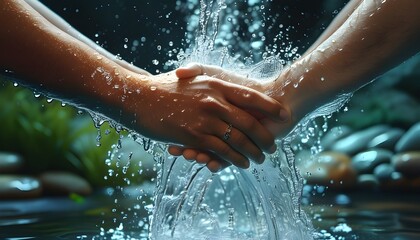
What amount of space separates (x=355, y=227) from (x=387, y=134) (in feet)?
8.41

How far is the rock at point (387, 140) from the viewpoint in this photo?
465cm

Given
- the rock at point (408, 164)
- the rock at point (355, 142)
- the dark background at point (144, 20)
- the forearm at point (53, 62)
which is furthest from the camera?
the dark background at point (144, 20)

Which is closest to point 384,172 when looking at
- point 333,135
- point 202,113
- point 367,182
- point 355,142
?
point 367,182

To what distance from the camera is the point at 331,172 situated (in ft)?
14.0

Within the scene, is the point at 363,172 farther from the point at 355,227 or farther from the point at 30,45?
the point at 30,45

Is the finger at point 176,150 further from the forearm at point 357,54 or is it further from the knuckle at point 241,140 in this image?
the forearm at point 357,54

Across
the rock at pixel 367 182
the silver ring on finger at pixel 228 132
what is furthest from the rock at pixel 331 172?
the silver ring on finger at pixel 228 132

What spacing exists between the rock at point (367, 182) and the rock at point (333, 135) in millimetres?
700

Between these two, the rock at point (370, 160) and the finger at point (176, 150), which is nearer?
the finger at point (176, 150)

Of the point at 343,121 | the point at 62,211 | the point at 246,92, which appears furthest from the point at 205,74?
the point at 343,121

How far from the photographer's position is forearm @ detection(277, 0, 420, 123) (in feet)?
5.71

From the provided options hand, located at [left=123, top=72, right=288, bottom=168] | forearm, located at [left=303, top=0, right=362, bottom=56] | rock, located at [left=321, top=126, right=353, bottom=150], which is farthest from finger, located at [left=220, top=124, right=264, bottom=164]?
rock, located at [left=321, top=126, right=353, bottom=150]

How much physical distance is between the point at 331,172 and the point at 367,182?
225mm

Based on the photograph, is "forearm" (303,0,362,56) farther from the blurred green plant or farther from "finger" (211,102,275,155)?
the blurred green plant
